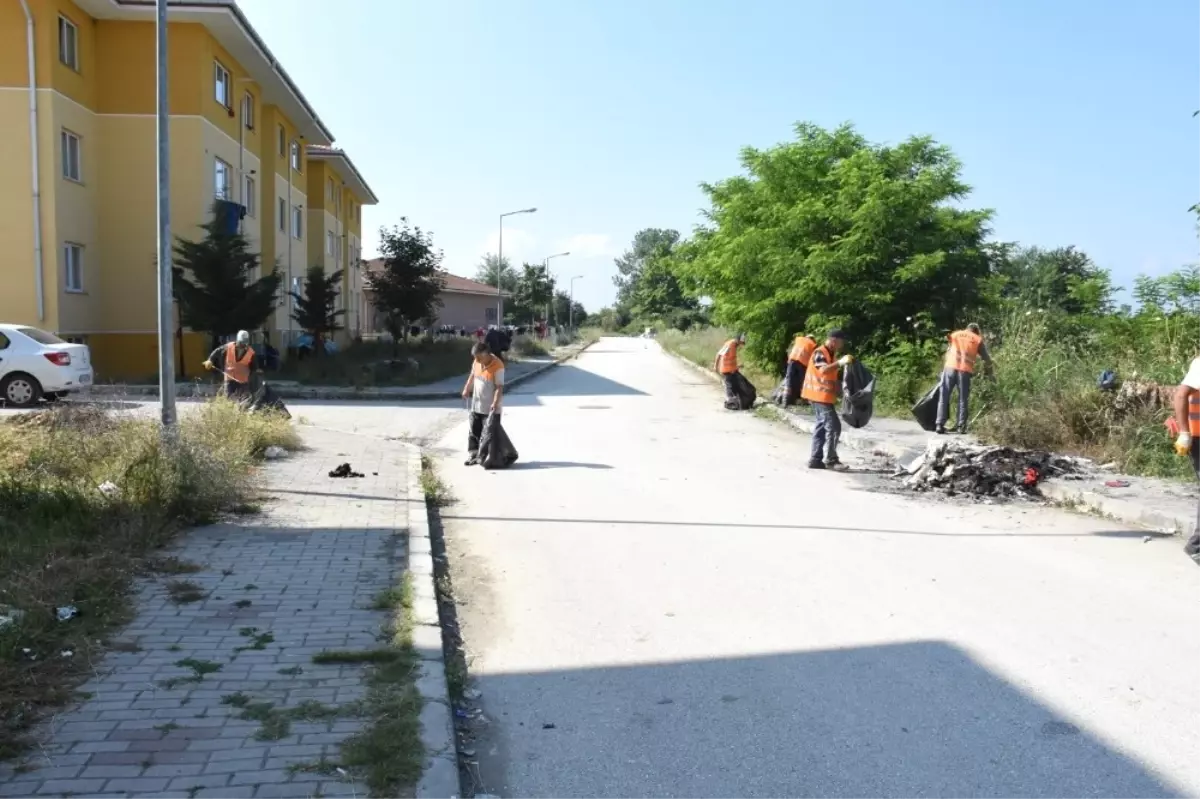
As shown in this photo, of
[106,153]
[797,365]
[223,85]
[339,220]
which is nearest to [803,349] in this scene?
[797,365]

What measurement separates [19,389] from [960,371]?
51.9ft

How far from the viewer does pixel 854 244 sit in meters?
18.6

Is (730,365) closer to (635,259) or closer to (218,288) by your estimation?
(218,288)

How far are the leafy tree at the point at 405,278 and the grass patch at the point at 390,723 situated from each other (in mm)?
31610

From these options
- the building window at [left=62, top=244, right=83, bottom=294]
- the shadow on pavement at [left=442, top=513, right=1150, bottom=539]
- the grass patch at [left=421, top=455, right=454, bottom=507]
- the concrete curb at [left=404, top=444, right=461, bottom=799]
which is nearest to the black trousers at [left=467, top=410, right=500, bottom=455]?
the grass patch at [left=421, top=455, right=454, bottom=507]

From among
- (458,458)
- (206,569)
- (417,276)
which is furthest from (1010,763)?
(417,276)

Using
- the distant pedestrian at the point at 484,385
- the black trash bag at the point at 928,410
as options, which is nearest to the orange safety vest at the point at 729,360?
the black trash bag at the point at 928,410

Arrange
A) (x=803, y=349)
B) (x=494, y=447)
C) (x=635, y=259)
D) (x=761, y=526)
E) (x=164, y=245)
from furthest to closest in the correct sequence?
(x=635, y=259), (x=803, y=349), (x=494, y=447), (x=164, y=245), (x=761, y=526)

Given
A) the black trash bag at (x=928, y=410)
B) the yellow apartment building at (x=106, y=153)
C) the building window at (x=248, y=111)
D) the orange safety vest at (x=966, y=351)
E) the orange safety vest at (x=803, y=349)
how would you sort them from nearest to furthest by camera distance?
the orange safety vest at (x=966, y=351)
the black trash bag at (x=928, y=410)
the orange safety vest at (x=803, y=349)
the yellow apartment building at (x=106, y=153)
the building window at (x=248, y=111)

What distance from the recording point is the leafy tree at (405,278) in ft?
119

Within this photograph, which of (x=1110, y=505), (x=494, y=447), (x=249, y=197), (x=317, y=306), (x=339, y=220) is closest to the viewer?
(x=1110, y=505)

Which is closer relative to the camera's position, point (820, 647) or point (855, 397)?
point (820, 647)

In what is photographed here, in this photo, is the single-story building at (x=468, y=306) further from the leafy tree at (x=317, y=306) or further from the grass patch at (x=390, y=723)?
the grass patch at (x=390, y=723)

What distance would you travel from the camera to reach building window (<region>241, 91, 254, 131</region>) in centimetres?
2873
